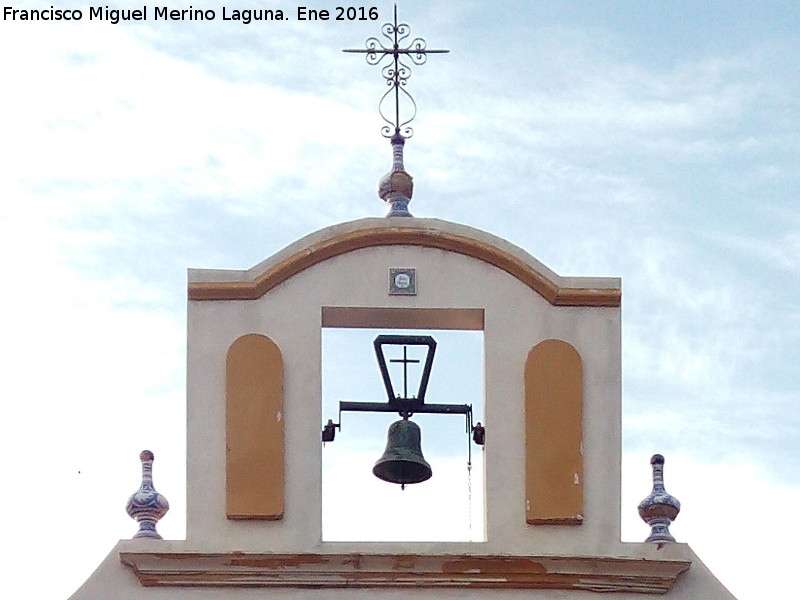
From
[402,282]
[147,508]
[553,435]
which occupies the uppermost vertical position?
[402,282]

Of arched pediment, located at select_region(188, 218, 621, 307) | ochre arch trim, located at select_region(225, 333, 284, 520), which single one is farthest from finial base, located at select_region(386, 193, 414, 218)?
ochre arch trim, located at select_region(225, 333, 284, 520)

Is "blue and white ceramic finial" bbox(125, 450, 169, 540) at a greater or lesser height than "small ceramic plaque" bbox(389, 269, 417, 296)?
lesser

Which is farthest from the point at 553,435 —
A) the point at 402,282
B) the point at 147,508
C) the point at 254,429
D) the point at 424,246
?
the point at 147,508

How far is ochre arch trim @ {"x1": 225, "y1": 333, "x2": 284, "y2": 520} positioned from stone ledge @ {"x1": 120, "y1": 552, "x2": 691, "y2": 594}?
1.21ft

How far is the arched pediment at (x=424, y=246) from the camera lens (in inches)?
885

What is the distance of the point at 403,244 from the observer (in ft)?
74.2

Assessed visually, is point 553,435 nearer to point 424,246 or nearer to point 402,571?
point 402,571

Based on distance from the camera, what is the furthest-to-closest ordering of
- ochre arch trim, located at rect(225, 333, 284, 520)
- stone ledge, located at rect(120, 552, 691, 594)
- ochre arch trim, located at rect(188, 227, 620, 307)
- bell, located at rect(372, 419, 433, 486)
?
bell, located at rect(372, 419, 433, 486), ochre arch trim, located at rect(188, 227, 620, 307), ochre arch trim, located at rect(225, 333, 284, 520), stone ledge, located at rect(120, 552, 691, 594)

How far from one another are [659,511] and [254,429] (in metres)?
2.73

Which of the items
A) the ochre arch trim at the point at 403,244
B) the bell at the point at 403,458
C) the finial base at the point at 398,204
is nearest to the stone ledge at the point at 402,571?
the bell at the point at 403,458

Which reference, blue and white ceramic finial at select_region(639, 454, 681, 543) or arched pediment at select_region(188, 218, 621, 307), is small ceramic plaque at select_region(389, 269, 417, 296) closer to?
arched pediment at select_region(188, 218, 621, 307)

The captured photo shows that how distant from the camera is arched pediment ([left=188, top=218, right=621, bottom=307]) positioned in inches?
885

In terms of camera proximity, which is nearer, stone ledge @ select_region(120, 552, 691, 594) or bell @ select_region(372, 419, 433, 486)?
stone ledge @ select_region(120, 552, 691, 594)

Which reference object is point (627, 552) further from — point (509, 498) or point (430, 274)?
point (430, 274)
